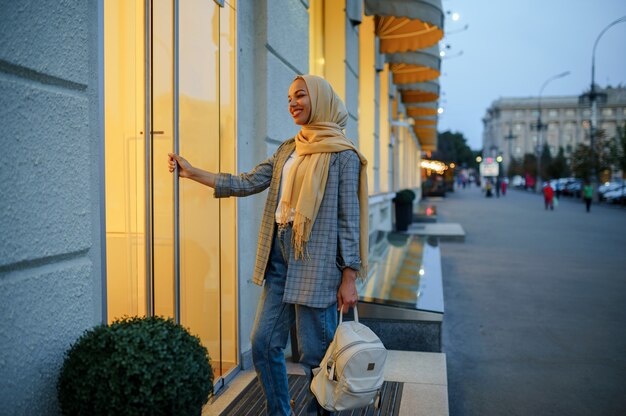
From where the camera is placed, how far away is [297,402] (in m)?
3.95

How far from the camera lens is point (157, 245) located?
133 inches

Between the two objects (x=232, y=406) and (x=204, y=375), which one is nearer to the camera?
(x=204, y=375)

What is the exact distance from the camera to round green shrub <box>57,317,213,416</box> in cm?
202

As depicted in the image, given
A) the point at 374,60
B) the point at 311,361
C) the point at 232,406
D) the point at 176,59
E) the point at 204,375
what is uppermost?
the point at 374,60

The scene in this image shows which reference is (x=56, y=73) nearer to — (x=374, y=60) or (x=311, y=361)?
(x=311, y=361)

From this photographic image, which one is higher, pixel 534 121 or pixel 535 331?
pixel 534 121

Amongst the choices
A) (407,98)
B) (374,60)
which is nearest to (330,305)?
(374,60)

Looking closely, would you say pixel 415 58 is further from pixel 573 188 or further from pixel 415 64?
pixel 573 188

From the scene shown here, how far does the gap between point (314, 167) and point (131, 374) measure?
4.77 feet

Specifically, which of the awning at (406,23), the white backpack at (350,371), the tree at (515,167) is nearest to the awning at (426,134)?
the awning at (406,23)

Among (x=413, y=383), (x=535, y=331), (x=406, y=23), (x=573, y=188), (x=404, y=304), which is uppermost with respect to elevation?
(x=406, y=23)

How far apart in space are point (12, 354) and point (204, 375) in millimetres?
677

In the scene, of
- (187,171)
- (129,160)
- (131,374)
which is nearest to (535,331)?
(187,171)

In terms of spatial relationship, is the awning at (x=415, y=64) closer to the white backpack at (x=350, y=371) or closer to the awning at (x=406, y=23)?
the awning at (x=406, y=23)
